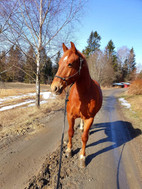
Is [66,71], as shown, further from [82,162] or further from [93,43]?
[93,43]

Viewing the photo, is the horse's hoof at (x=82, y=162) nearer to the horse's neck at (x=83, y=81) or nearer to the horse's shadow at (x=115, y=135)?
the horse's shadow at (x=115, y=135)

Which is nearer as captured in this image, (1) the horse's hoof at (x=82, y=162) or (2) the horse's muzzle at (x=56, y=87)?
(2) the horse's muzzle at (x=56, y=87)

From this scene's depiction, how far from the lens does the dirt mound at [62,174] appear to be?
1940 mm

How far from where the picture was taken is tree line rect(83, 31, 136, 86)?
23.5m

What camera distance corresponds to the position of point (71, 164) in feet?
8.18

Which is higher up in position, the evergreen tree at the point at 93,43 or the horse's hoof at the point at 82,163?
the evergreen tree at the point at 93,43

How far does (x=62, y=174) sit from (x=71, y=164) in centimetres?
35

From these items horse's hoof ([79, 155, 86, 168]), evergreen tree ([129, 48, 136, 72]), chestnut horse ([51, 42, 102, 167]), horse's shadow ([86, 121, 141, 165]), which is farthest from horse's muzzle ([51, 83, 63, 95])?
evergreen tree ([129, 48, 136, 72])

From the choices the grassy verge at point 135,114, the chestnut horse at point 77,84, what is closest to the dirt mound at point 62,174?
the chestnut horse at point 77,84

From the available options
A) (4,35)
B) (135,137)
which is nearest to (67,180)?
(135,137)

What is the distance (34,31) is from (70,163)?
6031 millimetres

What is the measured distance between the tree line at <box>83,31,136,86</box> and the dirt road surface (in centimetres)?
2130

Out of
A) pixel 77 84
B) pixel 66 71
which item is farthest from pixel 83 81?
pixel 66 71

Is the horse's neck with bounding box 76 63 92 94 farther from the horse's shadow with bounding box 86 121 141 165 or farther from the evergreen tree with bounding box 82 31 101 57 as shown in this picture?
the evergreen tree with bounding box 82 31 101 57
